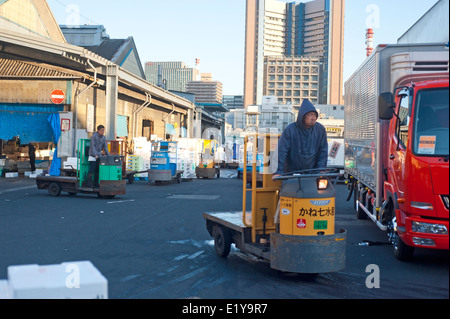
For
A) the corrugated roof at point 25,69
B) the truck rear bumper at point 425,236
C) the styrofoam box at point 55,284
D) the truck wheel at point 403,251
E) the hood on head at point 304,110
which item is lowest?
the truck wheel at point 403,251

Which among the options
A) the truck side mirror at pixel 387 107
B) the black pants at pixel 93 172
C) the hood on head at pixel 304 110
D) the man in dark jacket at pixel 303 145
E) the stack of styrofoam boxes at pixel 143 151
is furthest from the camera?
the stack of styrofoam boxes at pixel 143 151

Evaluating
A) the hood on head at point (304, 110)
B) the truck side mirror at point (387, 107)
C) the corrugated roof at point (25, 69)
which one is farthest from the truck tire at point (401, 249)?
the corrugated roof at point (25, 69)

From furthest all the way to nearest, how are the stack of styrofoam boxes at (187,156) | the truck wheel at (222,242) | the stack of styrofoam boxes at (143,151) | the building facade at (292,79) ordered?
the building facade at (292,79) < the stack of styrofoam boxes at (143,151) < the stack of styrofoam boxes at (187,156) < the truck wheel at (222,242)

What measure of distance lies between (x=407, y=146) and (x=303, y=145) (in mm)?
1688

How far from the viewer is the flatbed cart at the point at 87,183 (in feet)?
55.8

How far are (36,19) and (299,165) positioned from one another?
29071 millimetres

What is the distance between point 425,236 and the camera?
7129 mm

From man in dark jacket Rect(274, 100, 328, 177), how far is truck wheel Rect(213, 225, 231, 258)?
1591 millimetres

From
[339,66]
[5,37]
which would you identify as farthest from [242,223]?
[339,66]

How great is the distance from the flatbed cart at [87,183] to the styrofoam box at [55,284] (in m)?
14.1

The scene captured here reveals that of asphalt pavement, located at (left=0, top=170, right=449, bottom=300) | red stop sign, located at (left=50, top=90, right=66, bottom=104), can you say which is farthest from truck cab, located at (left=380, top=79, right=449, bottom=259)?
red stop sign, located at (left=50, top=90, right=66, bottom=104)

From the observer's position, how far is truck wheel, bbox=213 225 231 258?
7.93 metres

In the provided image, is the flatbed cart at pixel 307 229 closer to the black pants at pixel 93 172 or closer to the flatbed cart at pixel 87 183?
the flatbed cart at pixel 87 183

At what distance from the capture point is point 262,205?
7.39 metres
